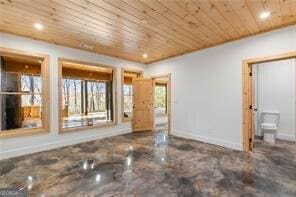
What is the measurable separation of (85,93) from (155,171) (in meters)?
6.04

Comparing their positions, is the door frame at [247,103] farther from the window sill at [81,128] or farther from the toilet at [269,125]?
the window sill at [81,128]

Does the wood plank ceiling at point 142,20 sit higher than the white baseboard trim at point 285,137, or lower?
higher

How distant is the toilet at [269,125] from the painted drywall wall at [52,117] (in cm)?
432

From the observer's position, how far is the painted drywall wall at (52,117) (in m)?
3.60

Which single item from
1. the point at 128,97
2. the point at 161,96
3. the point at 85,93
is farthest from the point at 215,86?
the point at 85,93

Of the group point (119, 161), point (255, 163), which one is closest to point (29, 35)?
point (119, 161)

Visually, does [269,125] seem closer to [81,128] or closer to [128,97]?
[128,97]

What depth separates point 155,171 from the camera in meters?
2.87

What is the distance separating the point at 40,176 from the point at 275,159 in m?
4.17

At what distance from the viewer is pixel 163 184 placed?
8.00 feet

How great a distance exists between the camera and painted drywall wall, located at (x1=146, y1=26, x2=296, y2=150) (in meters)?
3.58

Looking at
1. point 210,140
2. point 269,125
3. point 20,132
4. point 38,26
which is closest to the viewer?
point 38,26

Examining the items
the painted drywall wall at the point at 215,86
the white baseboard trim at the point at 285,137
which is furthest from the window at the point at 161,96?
the white baseboard trim at the point at 285,137

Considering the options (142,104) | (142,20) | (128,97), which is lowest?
(142,104)
